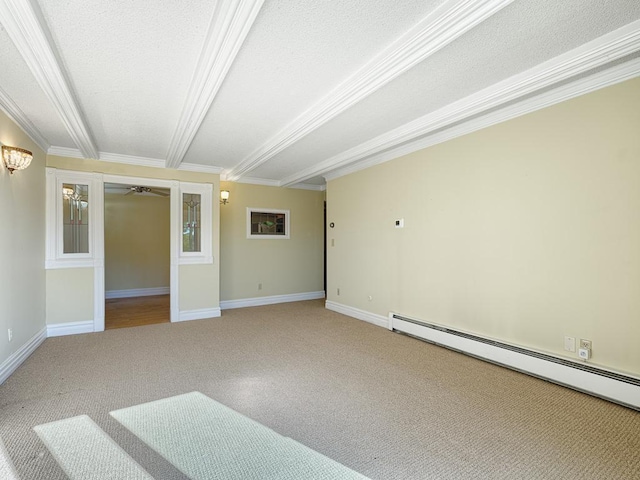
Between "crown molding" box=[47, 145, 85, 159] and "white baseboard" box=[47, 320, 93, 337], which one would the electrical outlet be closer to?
"white baseboard" box=[47, 320, 93, 337]

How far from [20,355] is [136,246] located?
15.3ft

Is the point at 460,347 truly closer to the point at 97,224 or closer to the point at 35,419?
the point at 35,419

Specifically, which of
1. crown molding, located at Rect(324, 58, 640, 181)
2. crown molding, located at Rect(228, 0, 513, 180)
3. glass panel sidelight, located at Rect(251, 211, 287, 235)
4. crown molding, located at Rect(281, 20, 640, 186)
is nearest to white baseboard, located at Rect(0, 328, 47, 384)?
glass panel sidelight, located at Rect(251, 211, 287, 235)

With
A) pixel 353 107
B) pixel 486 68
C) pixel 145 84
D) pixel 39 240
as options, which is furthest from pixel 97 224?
pixel 486 68

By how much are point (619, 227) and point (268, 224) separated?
5249 millimetres

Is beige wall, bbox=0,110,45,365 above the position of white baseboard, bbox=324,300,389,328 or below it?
above

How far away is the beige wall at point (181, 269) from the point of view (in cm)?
431

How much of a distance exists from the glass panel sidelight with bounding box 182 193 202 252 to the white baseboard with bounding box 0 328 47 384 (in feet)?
6.74

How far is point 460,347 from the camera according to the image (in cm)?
351

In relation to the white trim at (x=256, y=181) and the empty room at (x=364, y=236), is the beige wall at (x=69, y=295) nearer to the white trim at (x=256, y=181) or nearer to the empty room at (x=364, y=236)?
the empty room at (x=364, y=236)

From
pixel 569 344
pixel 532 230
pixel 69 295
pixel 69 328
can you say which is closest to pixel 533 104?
pixel 532 230

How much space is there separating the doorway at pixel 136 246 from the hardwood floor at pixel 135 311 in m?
0.02

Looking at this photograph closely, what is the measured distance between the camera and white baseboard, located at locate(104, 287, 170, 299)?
7258 millimetres

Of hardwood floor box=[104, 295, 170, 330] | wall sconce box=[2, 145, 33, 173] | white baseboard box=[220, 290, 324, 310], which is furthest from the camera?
white baseboard box=[220, 290, 324, 310]
